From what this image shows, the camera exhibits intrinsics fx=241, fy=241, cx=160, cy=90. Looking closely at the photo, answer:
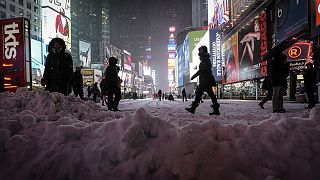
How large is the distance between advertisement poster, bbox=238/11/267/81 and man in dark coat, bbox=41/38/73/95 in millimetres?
22222

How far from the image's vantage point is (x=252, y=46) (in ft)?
90.7

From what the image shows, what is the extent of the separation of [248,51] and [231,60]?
7.36 meters

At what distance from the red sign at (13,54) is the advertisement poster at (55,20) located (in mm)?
35912

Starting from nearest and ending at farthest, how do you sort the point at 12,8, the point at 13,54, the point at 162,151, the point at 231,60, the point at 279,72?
the point at 162,151 < the point at 279,72 < the point at 13,54 < the point at 231,60 < the point at 12,8

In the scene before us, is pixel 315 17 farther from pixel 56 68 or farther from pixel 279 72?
pixel 56 68

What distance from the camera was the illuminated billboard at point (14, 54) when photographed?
18.2 meters

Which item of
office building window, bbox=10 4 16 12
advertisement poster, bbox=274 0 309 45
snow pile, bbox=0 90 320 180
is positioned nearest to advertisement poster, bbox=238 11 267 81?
advertisement poster, bbox=274 0 309 45

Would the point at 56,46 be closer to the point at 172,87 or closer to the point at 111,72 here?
the point at 111,72

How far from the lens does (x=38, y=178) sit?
205 centimetres

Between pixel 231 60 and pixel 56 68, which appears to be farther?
pixel 231 60

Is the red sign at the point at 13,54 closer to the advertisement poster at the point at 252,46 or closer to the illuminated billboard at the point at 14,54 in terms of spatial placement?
the illuminated billboard at the point at 14,54

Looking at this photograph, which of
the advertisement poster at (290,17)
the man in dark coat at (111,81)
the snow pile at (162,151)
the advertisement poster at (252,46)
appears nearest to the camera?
the snow pile at (162,151)

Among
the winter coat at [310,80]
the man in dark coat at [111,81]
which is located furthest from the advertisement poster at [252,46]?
the man in dark coat at [111,81]

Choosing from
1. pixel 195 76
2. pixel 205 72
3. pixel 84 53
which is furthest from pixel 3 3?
pixel 205 72
